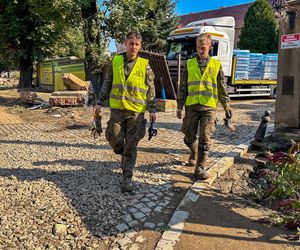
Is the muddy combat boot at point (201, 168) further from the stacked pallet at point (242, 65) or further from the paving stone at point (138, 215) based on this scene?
the stacked pallet at point (242, 65)

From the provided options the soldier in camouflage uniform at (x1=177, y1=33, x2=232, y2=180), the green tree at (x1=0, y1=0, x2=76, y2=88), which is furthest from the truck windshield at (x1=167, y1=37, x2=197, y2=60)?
the soldier in camouflage uniform at (x1=177, y1=33, x2=232, y2=180)

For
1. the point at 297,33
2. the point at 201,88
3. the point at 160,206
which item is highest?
the point at 297,33

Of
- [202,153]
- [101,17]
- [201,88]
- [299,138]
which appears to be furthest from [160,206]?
[101,17]

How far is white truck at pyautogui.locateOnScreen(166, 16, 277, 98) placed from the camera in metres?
14.9

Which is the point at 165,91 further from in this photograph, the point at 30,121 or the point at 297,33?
the point at 297,33

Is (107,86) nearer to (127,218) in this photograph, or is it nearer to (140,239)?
(127,218)

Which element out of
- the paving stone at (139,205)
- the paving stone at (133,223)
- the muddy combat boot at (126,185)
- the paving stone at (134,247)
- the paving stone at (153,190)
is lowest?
the paving stone at (134,247)

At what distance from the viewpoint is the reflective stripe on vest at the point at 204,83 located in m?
4.99

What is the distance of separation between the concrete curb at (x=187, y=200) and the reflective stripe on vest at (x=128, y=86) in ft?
4.17

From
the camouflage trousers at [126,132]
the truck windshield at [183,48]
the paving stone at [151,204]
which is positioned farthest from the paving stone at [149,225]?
the truck windshield at [183,48]

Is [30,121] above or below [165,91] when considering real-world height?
below

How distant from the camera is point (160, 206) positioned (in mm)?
4250

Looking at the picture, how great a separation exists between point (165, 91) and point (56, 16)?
5478 millimetres

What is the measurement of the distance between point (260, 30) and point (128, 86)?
1154 inches
